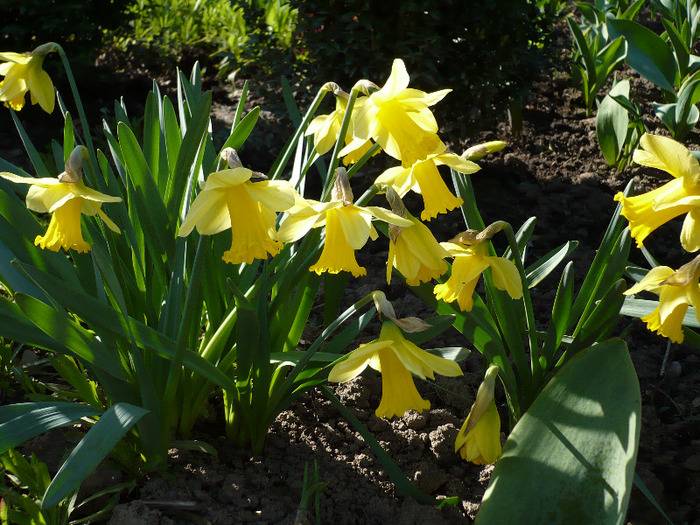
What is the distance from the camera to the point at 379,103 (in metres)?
1.28

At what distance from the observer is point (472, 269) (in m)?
1.35

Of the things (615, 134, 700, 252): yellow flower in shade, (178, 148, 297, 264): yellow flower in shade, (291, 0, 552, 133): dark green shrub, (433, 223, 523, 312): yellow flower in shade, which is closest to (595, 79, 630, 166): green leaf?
(291, 0, 552, 133): dark green shrub

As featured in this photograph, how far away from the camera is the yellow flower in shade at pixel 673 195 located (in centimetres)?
125

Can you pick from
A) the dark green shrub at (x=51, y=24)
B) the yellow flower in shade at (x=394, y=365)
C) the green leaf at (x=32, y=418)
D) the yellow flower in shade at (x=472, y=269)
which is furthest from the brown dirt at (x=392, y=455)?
the dark green shrub at (x=51, y=24)

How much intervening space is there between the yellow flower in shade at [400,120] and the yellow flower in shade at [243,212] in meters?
0.21

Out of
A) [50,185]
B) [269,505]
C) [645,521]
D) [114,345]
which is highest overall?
[50,185]

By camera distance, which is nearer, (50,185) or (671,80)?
(50,185)

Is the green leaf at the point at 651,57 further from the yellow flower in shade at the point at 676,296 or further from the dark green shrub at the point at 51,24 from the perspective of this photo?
the dark green shrub at the point at 51,24

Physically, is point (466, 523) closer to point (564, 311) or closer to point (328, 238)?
point (564, 311)

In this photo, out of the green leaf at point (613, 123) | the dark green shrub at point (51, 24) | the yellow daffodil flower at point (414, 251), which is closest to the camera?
the yellow daffodil flower at point (414, 251)

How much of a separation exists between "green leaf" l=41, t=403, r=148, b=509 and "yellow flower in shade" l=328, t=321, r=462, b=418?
40 cm

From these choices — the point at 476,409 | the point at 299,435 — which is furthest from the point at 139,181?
the point at 476,409

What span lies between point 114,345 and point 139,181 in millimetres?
390

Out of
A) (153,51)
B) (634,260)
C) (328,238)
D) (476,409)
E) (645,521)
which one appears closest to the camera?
(328,238)
